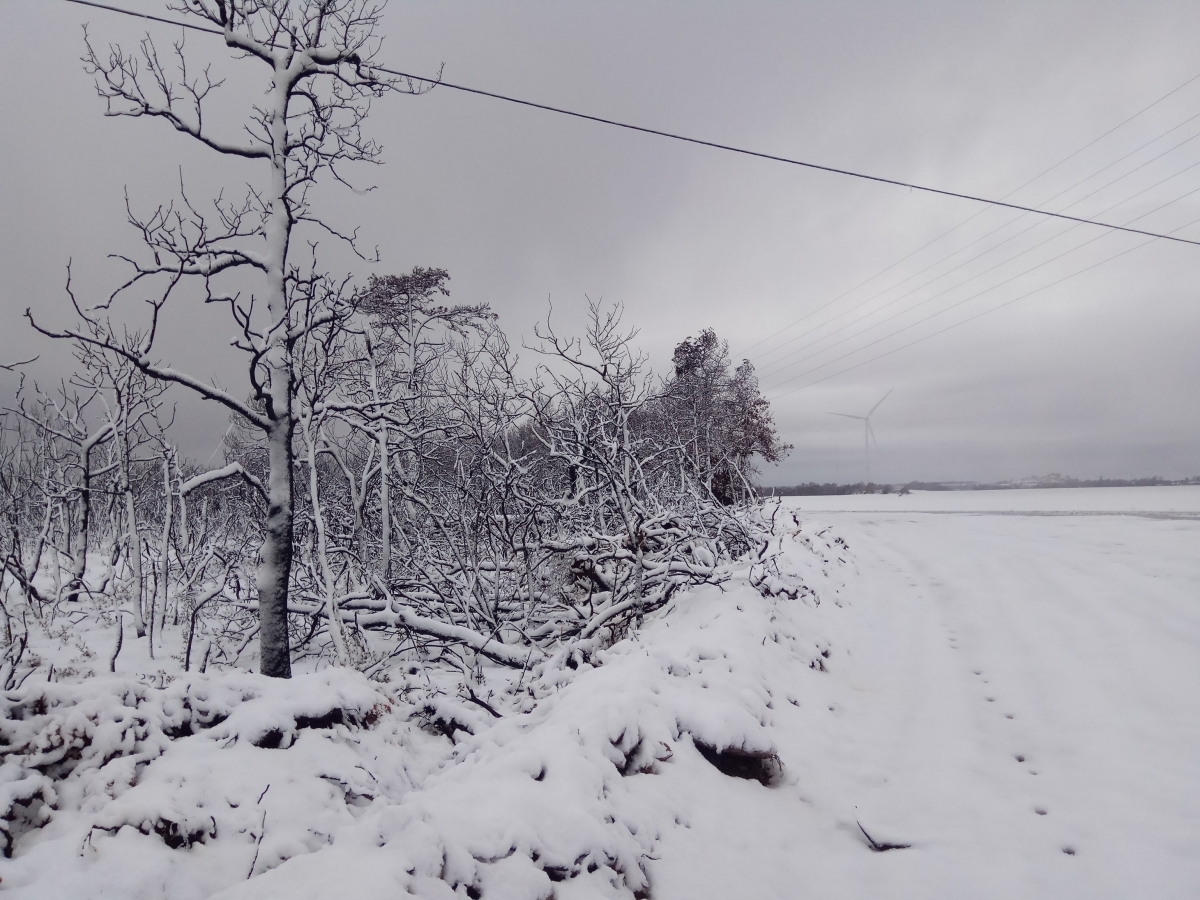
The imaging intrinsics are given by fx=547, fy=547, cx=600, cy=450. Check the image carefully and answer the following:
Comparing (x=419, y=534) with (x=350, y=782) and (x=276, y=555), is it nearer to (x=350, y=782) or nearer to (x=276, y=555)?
(x=276, y=555)

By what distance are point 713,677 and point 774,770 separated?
78 centimetres

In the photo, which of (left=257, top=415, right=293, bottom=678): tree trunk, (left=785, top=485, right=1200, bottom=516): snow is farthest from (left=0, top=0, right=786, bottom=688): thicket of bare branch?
(left=785, top=485, right=1200, bottom=516): snow

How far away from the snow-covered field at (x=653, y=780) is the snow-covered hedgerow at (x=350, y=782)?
0.01m

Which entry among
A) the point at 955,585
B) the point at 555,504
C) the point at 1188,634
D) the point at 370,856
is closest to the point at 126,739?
the point at 370,856

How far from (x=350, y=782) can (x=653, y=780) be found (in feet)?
5.09

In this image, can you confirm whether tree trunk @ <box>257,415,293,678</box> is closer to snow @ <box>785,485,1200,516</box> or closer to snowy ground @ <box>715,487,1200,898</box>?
snowy ground @ <box>715,487,1200,898</box>

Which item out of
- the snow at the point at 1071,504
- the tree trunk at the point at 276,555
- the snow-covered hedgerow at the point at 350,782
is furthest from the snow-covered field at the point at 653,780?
the snow at the point at 1071,504

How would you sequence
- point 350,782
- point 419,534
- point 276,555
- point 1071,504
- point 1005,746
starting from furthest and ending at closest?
point 1071,504 → point 419,534 → point 276,555 → point 1005,746 → point 350,782

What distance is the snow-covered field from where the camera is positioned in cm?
203

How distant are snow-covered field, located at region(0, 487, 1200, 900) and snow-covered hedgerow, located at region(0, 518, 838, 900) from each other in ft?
0.04

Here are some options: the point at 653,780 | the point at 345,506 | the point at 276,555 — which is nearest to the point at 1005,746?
the point at 653,780

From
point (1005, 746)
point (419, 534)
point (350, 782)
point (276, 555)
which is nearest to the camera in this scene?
point (350, 782)

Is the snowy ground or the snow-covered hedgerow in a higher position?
the snow-covered hedgerow

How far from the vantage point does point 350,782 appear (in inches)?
109
